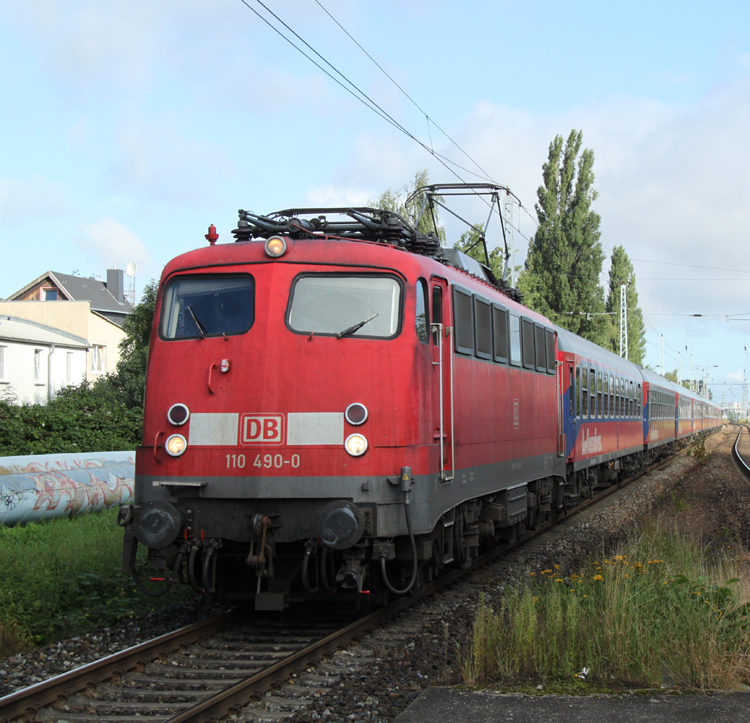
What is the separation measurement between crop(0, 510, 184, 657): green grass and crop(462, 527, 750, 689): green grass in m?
3.49

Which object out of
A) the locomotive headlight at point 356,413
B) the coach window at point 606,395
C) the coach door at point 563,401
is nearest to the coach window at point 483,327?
the locomotive headlight at point 356,413

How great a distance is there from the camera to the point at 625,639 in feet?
19.7

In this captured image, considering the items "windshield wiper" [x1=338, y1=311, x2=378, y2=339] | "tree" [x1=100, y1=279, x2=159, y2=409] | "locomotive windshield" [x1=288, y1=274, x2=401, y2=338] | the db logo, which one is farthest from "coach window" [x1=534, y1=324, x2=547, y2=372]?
"tree" [x1=100, y1=279, x2=159, y2=409]

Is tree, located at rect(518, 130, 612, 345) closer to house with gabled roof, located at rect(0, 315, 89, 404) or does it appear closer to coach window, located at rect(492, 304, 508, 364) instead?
house with gabled roof, located at rect(0, 315, 89, 404)

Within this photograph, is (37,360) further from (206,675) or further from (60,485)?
(206,675)

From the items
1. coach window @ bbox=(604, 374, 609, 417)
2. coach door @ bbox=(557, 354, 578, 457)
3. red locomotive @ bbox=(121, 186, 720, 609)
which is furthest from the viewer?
coach window @ bbox=(604, 374, 609, 417)

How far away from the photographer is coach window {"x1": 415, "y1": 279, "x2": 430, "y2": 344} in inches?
294

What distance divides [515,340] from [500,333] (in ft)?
2.70

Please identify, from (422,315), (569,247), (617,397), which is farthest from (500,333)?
(569,247)

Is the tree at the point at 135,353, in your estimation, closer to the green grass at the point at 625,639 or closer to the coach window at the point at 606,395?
the coach window at the point at 606,395

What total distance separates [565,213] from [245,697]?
148ft

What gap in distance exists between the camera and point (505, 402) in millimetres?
10164

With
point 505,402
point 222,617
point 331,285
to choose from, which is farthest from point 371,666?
point 505,402

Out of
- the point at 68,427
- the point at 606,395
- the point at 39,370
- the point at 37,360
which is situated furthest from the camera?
the point at 39,370
